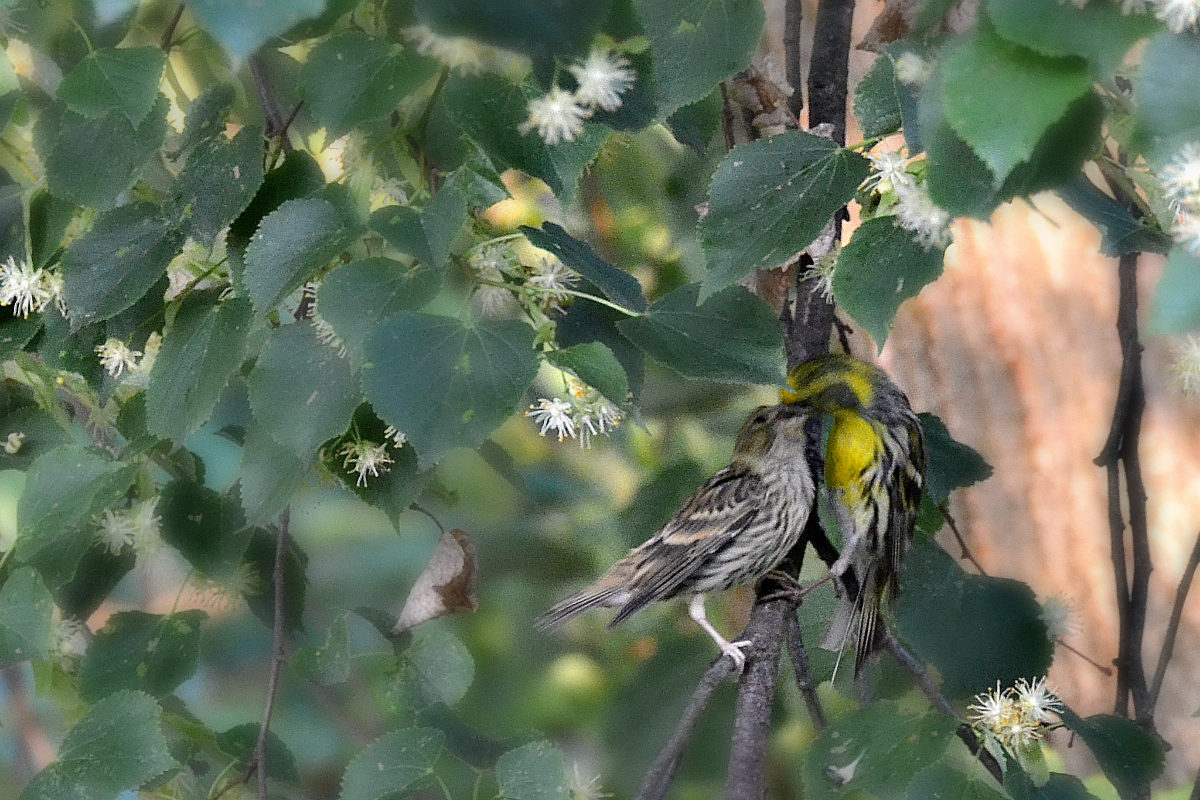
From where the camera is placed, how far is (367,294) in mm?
479

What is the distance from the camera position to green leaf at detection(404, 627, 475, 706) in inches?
30.3

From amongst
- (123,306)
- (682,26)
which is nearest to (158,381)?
(123,306)

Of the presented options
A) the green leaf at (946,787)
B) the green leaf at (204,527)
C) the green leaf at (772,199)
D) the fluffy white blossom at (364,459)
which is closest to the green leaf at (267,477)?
the fluffy white blossom at (364,459)

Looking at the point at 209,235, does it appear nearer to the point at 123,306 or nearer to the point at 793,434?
the point at 123,306

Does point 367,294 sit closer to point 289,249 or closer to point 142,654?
point 289,249

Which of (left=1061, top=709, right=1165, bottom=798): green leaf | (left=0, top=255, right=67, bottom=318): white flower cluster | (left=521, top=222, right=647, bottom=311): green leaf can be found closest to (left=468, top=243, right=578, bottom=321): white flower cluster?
(left=521, top=222, right=647, bottom=311): green leaf

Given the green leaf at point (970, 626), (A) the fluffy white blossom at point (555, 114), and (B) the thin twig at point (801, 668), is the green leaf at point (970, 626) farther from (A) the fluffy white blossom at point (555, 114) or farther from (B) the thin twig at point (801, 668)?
(A) the fluffy white blossom at point (555, 114)

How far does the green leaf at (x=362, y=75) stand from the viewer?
1.53 ft

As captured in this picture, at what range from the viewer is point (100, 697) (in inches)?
30.0

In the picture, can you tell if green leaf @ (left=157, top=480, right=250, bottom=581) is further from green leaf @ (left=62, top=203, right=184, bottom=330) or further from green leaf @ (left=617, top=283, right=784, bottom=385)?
green leaf @ (left=617, top=283, right=784, bottom=385)

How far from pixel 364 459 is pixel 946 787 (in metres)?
0.36

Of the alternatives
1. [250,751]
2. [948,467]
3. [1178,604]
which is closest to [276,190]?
[250,751]

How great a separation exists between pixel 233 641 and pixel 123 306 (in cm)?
113

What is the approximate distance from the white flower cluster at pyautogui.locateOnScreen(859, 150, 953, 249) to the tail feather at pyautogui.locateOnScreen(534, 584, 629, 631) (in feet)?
1.78
